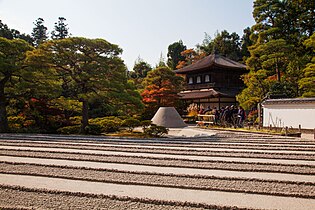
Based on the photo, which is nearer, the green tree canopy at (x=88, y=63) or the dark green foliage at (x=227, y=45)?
the green tree canopy at (x=88, y=63)

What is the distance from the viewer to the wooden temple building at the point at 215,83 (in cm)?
2520

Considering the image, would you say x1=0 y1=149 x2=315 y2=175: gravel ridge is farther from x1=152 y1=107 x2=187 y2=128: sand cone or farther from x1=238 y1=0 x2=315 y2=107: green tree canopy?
x1=238 y1=0 x2=315 y2=107: green tree canopy

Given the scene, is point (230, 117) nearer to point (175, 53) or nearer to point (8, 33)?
point (8, 33)

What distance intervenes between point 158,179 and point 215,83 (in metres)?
21.6

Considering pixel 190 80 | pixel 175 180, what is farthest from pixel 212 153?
pixel 190 80

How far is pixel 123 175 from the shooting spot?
5582 mm

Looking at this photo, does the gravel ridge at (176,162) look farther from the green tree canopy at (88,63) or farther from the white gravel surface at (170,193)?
the green tree canopy at (88,63)

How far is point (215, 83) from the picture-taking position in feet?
85.4

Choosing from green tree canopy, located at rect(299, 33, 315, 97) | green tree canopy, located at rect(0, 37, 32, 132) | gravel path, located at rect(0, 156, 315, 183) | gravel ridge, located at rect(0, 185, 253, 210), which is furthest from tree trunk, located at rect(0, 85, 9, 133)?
green tree canopy, located at rect(299, 33, 315, 97)

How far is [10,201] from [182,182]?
2797mm

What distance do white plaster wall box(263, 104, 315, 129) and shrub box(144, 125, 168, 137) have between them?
17.5 ft

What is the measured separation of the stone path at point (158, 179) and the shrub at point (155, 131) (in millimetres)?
4820

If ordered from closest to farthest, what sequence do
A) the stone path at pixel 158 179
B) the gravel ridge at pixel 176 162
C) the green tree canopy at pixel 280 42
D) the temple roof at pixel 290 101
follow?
the stone path at pixel 158 179 → the gravel ridge at pixel 176 162 → the temple roof at pixel 290 101 → the green tree canopy at pixel 280 42

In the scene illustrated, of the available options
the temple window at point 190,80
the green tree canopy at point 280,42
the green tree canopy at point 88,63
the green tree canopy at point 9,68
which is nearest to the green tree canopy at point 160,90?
the temple window at point 190,80
